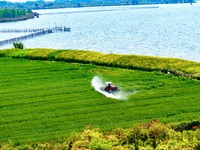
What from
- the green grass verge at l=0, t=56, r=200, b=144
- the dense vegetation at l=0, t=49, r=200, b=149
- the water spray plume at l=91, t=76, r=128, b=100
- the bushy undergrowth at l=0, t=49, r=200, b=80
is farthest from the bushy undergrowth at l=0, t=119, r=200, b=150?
the bushy undergrowth at l=0, t=49, r=200, b=80

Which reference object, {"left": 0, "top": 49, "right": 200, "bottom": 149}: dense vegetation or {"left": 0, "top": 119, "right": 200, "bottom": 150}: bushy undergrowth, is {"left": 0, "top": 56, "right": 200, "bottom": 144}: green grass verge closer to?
{"left": 0, "top": 49, "right": 200, "bottom": 149}: dense vegetation

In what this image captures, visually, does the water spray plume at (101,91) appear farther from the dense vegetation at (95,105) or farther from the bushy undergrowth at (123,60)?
the bushy undergrowth at (123,60)

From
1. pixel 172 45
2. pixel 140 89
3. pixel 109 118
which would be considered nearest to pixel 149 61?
pixel 140 89

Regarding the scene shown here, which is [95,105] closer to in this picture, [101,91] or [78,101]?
[78,101]

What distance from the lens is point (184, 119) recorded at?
30.8 metres

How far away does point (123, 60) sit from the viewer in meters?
52.7

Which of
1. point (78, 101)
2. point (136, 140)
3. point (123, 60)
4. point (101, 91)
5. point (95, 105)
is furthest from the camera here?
point (123, 60)

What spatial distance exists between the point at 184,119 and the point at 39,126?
12.1 meters

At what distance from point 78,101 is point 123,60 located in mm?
17388

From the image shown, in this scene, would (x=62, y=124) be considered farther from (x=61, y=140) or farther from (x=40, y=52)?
(x=40, y=52)

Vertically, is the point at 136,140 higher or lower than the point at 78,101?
higher

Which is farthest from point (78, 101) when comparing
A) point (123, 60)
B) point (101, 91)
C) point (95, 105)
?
point (123, 60)

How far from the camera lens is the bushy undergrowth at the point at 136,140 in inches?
917

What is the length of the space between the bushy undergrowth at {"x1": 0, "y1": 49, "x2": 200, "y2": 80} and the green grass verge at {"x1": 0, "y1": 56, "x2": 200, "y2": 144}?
1742 millimetres
